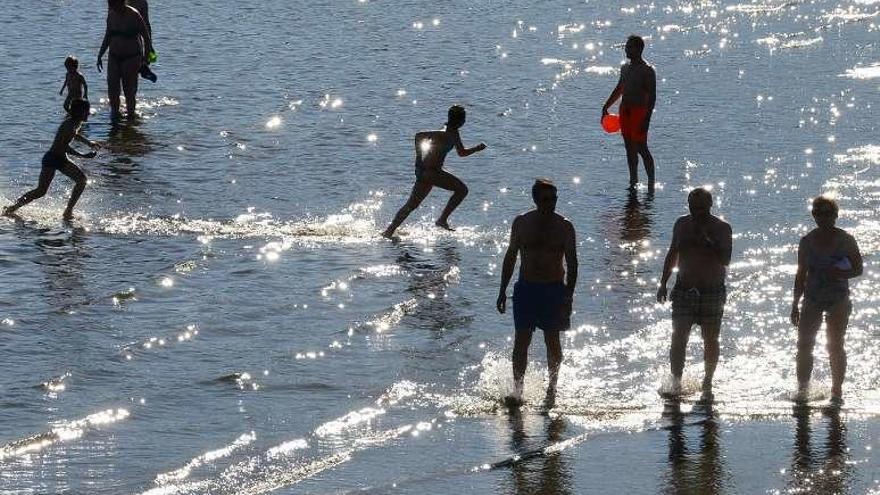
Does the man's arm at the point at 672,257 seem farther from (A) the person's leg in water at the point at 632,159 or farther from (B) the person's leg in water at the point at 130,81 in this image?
(B) the person's leg in water at the point at 130,81

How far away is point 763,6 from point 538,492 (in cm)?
2459

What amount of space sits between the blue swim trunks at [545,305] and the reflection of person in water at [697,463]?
1.09 meters

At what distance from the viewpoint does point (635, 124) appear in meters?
18.4

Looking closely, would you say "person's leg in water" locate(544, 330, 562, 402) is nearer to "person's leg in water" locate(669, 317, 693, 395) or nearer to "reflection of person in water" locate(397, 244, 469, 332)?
"person's leg in water" locate(669, 317, 693, 395)

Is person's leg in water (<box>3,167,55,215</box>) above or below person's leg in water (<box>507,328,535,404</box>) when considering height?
above

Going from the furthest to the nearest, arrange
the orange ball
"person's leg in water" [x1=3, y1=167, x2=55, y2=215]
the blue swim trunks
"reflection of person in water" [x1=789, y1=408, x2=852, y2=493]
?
the orange ball
"person's leg in water" [x1=3, y1=167, x2=55, y2=215]
the blue swim trunks
"reflection of person in water" [x1=789, y1=408, x2=852, y2=493]

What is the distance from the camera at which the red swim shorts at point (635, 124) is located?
1833 centimetres

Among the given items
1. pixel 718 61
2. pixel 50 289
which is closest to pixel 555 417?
pixel 50 289

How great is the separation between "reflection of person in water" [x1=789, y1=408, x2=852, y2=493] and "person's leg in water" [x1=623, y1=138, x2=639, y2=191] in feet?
26.3

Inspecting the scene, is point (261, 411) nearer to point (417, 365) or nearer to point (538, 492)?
point (417, 365)

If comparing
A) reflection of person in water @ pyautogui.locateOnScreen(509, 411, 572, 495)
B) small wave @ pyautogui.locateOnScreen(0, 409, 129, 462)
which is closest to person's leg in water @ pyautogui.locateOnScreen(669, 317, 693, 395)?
reflection of person in water @ pyautogui.locateOnScreen(509, 411, 572, 495)

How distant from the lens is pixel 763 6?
3259cm

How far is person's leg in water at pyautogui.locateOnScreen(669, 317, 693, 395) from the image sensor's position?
37.1ft

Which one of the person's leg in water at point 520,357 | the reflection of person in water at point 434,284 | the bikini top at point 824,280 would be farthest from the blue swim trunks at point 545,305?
the reflection of person in water at point 434,284
